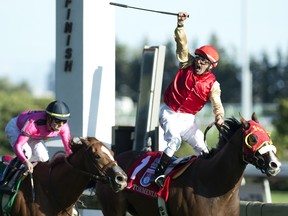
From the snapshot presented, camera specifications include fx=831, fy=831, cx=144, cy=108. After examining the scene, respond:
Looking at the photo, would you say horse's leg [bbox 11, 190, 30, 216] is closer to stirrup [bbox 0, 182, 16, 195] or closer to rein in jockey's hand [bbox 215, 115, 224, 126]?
stirrup [bbox 0, 182, 16, 195]

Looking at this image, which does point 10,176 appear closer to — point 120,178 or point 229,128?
point 120,178

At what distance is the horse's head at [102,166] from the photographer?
7801 millimetres

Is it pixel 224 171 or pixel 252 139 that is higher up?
pixel 252 139

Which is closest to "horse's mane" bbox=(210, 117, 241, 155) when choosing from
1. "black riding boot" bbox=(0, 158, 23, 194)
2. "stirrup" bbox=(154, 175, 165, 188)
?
"stirrup" bbox=(154, 175, 165, 188)

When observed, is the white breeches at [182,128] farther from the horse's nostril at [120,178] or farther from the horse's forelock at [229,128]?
the horse's nostril at [120,178]

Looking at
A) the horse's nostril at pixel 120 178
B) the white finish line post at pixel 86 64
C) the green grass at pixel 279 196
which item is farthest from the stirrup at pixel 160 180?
the green grass at pixel 279 196

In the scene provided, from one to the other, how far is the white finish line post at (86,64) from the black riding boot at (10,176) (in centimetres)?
260

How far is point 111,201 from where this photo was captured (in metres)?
9.49

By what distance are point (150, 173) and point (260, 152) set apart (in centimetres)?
154

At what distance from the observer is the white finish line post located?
11.5 metres

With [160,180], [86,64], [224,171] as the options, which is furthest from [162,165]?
[86,64]

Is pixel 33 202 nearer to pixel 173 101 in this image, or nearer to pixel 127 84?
pixel 173 101

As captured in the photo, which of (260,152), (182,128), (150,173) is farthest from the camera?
(182,128)

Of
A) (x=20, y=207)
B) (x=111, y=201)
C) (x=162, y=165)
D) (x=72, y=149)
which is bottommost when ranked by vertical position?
(x=111, y=201)
